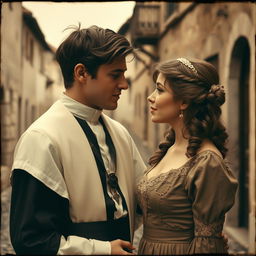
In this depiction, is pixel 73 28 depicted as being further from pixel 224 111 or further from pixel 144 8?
pixel 144 8

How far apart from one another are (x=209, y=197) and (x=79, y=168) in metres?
0.67

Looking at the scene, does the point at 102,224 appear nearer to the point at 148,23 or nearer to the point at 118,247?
the point at 118,247

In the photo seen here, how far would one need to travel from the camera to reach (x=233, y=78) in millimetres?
7047

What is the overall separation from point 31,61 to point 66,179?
14.4m

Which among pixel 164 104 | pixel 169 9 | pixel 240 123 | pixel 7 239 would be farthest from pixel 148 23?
pixel 164 104

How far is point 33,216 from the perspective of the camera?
2203 mm

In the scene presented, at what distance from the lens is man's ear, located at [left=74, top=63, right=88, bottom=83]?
253cm

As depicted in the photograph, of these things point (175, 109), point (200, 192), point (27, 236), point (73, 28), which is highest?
point (73, 28)

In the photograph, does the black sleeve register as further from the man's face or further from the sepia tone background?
the sepia tone background

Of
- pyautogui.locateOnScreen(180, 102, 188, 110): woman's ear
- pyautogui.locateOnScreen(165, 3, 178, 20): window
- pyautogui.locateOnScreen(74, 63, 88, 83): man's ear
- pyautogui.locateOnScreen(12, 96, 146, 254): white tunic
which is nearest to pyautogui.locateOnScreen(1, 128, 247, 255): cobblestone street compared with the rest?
pyautogui.locateOnScreen(180, 102, 188, 110): woman's ear

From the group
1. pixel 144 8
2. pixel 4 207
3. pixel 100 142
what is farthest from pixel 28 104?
pixel 100 142

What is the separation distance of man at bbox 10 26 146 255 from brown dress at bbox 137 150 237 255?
0.45 ft

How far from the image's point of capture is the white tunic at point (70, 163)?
89.4 inches

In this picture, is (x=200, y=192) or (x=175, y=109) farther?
(x=175, y=109)
